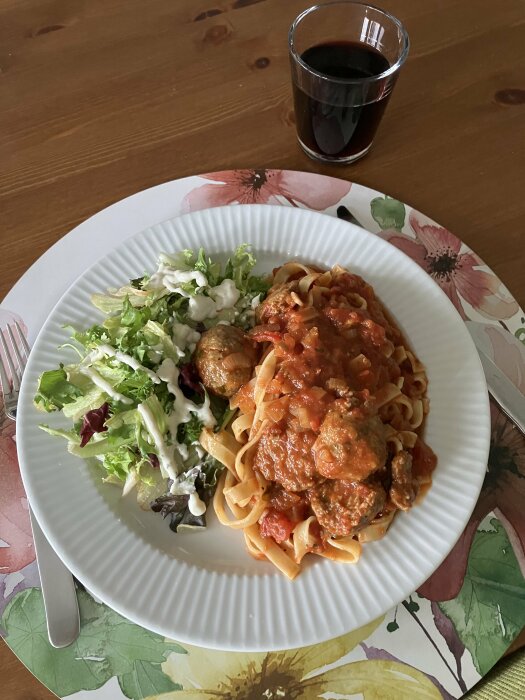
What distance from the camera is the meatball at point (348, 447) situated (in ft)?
7.11

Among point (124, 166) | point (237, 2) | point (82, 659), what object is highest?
point (237, 2)

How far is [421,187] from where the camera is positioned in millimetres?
3172

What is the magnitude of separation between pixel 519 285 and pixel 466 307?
30 centimetres

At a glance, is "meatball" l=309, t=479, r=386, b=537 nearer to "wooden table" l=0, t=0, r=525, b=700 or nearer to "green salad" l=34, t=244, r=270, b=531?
"green salad" l=34, t=244, r=270, b=531

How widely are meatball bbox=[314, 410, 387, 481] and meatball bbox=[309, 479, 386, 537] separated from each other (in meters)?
0.06

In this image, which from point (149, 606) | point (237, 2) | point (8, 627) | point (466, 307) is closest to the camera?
point (149, 606)

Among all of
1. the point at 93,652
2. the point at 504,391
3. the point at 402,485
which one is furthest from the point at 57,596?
the point at 504,391

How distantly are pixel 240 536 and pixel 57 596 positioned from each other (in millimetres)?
738

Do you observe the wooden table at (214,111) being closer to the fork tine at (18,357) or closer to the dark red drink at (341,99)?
the dark red drink at (341,99)

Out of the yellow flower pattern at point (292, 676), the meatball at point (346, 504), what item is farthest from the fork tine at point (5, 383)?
the meatball at point (346, 504)

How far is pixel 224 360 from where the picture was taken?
96.0 inches

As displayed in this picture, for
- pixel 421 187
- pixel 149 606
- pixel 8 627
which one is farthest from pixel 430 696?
pixel 421 187

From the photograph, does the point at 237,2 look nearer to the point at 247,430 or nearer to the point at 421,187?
the point at 421,187

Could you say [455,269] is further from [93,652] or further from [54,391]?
[93,652]
